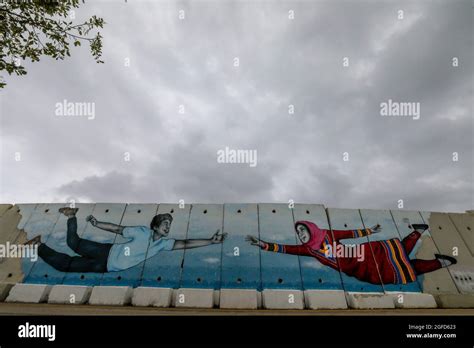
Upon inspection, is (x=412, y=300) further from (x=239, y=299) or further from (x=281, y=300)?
(x=239, y=299)

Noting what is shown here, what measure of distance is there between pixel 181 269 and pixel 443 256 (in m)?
14.9

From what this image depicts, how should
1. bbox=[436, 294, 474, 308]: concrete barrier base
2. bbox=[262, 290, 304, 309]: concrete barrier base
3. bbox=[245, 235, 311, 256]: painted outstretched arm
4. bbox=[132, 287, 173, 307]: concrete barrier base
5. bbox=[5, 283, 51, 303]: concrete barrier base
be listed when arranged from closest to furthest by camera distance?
bbox=[132, 287, 173, 307]: concrete barrier base < bbox=[262, 290, 304, 309]: concrete barrier base < bbox=[5, 283, 51, 303]: concrete barrier base < bbox=[436, 294, 474, 308]: concrete barrier base < bbox=[245, 235, 311, 256]: painted outstretched arm

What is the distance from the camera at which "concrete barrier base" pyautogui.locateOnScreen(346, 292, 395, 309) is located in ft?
42.7

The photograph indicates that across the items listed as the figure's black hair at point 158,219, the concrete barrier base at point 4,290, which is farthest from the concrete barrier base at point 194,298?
the concrete barrier base at point 4,290

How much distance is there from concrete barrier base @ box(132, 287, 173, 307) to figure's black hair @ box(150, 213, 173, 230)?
4843 millimetres

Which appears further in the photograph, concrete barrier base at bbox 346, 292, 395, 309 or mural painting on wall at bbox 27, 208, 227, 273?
mural painting on wall at bbox 27, 208, 227, 273

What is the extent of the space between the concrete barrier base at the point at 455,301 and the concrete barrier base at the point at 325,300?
16.5 feet

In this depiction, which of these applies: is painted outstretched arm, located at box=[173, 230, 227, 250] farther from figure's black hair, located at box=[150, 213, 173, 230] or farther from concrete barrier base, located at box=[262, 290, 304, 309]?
concrete barrier base, located at box=[262, 290, 304, 309]

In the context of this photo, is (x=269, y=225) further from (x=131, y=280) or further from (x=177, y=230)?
(x=131, y=280)

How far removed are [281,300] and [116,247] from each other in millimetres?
9569

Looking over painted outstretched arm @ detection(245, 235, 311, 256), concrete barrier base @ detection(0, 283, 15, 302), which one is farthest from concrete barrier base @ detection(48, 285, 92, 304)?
painted outstretched arm @ detection(245, 235, 311, 256)

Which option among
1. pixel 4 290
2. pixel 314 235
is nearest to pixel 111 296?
pixel 4 290

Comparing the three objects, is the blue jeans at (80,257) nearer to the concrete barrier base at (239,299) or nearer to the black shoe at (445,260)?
the concrete barrier base at (239,299)
